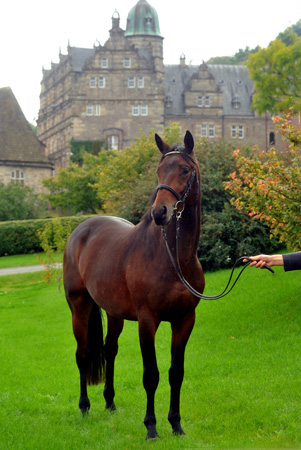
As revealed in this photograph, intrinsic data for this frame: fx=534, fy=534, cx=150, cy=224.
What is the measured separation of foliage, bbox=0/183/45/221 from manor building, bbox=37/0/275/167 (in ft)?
83.1

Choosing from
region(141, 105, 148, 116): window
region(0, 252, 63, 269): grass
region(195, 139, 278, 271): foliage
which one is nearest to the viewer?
region(195, 139, 278, 271): foliage

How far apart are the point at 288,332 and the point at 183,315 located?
195 inches

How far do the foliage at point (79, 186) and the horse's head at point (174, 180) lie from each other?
3876 cm

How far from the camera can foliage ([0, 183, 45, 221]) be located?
39.1 metres

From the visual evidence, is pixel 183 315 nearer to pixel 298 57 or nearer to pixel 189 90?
pixel 298 57

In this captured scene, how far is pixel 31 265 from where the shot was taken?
94.2 feet

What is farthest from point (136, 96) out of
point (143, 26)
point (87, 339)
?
point (87, 339)

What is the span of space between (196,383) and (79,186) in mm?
38351

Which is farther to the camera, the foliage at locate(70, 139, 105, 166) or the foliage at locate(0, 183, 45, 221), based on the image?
the foliage at locate(70, 139, 105, 166)

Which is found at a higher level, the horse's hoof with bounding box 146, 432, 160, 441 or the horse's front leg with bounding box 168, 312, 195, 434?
A: the horse's front leg with bounding box 168, 312, 195, 434

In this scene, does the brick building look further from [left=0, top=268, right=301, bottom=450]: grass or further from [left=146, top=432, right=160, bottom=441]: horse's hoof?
[left=146, top=432, right=160, bottom=441]: horse's hoof

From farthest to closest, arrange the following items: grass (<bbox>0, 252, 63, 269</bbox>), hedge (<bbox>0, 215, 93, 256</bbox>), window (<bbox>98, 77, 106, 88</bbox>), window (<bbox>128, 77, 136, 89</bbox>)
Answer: window (<bbox>128, 77, 136, 89</bbox>) → window (<bbox>98, 77, 106, 88</bbox>) → hedge (<bbox>0, 215, 93, 256</bbox>) → grass (<bbox>0, 252, 63, 269</bbox>)

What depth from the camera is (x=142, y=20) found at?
8019cm

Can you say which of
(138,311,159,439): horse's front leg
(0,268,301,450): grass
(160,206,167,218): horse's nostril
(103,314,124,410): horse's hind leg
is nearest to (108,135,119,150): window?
(0,268,301,450): grass
